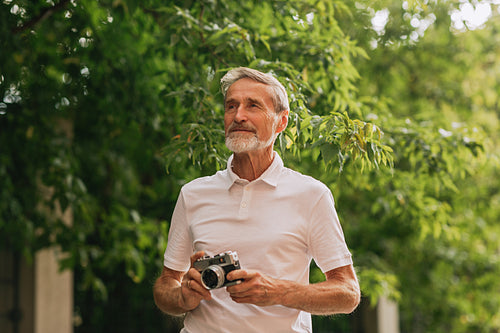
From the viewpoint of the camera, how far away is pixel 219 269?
189cm

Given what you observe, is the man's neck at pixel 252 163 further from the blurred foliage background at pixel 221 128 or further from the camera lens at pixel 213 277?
the camera lens at pixel 213 277

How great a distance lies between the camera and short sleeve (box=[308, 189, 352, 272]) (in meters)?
2.06

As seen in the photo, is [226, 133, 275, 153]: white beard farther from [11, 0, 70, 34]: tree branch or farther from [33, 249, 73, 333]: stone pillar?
[33, 249, 73, 333]: stone pillar

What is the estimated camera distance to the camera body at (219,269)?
1889 mm

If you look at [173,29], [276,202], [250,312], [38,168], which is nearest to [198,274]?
[250,312]

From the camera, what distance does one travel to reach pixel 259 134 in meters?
2.18

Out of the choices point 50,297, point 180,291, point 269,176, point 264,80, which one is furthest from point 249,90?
point 50,297

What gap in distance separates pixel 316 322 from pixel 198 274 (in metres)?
6.49

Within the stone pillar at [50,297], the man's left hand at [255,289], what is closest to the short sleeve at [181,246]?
the man's left hand at [255,289]

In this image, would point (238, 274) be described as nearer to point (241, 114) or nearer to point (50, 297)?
point (241, 114)

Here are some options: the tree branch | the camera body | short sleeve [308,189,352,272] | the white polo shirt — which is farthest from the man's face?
the tree branch

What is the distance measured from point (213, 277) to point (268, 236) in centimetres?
27

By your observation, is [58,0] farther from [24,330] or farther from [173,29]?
[24,330]

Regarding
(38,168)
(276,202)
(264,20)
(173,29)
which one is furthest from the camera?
(38,168)
